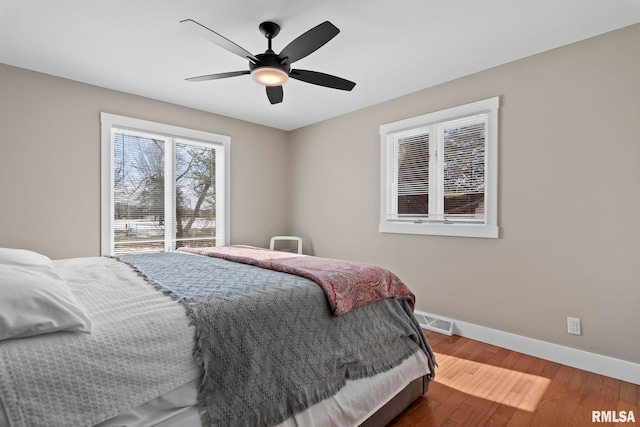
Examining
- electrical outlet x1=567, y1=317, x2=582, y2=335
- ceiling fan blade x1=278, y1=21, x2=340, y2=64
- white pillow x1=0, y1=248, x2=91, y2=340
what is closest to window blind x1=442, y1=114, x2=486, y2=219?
electrical outlet x1=567, y1=317, x2=582, y2=335

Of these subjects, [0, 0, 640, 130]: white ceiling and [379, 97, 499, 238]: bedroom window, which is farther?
[379, 97, 499, 238]: bedroom window

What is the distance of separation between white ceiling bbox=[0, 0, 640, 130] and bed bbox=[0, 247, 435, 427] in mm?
1735

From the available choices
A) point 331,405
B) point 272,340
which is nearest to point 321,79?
point 272,340

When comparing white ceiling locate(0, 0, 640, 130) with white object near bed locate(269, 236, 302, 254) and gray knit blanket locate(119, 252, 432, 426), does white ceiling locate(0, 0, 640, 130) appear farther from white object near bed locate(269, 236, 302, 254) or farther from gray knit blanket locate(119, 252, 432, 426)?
white object near bed locate(269, 236, 302, 254)

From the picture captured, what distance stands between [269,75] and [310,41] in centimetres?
41

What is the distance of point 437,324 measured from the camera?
331cm

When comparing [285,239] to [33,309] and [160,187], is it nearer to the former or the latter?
[160,187]

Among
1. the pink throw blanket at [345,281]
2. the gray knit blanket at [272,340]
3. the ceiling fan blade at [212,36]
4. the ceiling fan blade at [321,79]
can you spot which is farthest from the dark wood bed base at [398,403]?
the ceiling fan blade at [212,36]

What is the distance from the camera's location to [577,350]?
2521mm

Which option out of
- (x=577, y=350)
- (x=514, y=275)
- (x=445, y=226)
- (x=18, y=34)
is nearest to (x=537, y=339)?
(x=577, y=350)

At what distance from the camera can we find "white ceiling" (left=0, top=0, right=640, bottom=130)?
2.14 metres

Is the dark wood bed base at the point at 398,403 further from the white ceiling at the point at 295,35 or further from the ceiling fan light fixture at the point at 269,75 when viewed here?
the white ceiling at the point at 295,35

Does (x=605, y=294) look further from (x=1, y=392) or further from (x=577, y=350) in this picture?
(x=1, y=392)

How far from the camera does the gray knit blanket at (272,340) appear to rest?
3.92 feet
